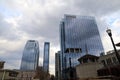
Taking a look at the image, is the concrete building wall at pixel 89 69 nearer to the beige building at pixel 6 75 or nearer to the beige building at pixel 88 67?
the beige building at pixel 88 67

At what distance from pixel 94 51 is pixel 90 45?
7.97 metres

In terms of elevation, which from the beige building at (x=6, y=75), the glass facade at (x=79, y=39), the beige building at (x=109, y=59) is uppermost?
the glass facade at (x=79, y=39)

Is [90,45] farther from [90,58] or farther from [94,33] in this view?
[90,58]

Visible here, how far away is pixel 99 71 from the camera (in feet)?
105

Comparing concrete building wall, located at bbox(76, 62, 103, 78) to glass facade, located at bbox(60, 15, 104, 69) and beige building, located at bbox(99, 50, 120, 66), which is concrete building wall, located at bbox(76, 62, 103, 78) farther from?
glass facade, located at bbox(60, 15, 104, 69)

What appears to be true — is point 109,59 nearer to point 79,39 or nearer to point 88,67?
point 88,67

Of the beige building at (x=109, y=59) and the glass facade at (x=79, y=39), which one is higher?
the glass facade at (x=79, y=39)

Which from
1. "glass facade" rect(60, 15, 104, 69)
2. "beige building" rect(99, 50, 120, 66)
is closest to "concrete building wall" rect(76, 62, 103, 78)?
"beige building" rect(99, 50, 120, 66)

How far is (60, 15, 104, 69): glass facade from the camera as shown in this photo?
127 metres

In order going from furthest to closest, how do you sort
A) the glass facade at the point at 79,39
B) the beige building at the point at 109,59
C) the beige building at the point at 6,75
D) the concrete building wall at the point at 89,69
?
the glass facade at the point at 79,39
the beige building at the point at 6,75
the concrete building wall at the point at 89,69
the beige building at the point at 109,59

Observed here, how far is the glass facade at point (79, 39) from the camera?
127000mm

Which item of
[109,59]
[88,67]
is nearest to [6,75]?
[88,67]

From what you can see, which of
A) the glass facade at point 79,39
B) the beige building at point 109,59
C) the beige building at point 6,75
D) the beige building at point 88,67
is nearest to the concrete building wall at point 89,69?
the beige building at point 88,67

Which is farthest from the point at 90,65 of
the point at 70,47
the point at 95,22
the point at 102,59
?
the point at 95,22
